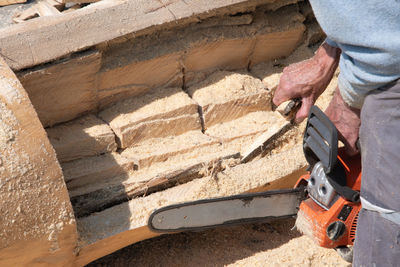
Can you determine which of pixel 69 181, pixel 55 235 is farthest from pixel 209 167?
pixel 55 235

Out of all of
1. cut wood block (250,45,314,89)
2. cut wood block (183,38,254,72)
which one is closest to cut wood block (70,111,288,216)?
cut wood block (250,45,314,89)

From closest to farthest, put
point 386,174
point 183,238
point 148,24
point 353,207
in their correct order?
point 386,174 < point 353,207 < point 148,24 < point 183,238

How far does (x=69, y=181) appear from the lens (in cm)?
276

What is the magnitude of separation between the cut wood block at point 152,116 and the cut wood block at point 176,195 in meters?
0.41

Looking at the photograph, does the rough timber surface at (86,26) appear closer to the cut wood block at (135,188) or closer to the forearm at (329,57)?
the cut wood block at (135,188)

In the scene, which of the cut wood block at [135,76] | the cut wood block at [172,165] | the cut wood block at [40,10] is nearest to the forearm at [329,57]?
the cut wood block at [172,165]

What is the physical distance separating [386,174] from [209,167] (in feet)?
3.69

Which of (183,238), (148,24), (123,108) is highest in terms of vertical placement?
(148,24)

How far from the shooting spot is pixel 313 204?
2.56 m

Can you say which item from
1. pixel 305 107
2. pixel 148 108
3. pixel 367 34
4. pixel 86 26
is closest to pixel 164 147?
pixel 148 108

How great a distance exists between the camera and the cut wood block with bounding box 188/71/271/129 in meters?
3.23

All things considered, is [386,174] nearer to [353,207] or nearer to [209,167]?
[353,207]

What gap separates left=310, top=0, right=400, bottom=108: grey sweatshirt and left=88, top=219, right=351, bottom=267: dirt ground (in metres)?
1.21

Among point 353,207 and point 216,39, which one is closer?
point 353,207
